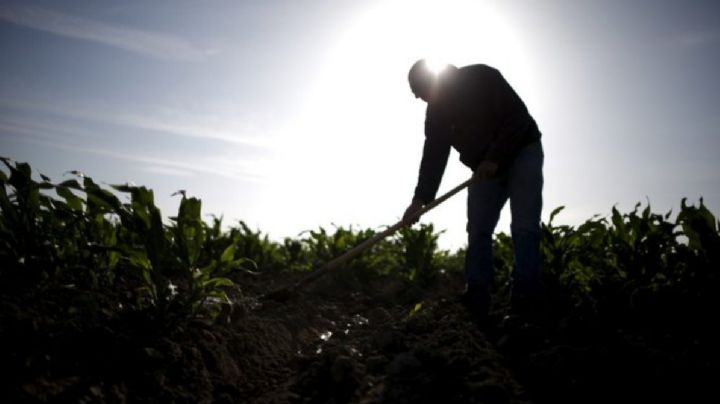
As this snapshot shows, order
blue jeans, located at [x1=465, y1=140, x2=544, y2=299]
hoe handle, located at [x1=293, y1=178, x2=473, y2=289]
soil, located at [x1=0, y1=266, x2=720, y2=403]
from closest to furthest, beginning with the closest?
1. soil, located at [x1=0, y1=266, x2=720, y2=403]
2. blue jeans, located at [x1=465, y1=140, x2=544, y2=299]
3. hoe handle, located at [x1=293, y1=178, x2=473, y2=289]

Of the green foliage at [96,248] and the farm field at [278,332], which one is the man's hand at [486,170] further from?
the green foliage at [96,248]

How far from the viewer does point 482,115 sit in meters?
2.79

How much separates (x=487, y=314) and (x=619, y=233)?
1.27 meters

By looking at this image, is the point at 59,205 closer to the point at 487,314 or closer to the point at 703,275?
the point at 487,314

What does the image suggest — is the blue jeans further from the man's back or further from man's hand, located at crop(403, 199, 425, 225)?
man's hand, located at crop(403, 199, 425, 225)

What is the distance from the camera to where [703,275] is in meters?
2.26

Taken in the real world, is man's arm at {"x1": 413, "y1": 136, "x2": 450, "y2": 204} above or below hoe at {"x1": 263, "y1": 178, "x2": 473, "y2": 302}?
above

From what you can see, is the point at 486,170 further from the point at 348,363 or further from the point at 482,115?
the point at 348,363

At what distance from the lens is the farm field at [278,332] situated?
58.9 inches

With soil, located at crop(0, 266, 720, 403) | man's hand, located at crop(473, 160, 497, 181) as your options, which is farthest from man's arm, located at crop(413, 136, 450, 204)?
soil, located at crop(0, 266, 720, 403)

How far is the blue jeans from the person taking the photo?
255 centimetres

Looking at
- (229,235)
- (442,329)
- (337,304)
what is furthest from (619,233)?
(229,235)

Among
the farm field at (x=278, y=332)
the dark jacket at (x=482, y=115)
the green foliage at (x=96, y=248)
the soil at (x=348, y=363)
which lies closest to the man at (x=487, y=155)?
the dark jacket at (x=482, y=115)

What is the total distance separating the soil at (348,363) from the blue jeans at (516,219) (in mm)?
364
